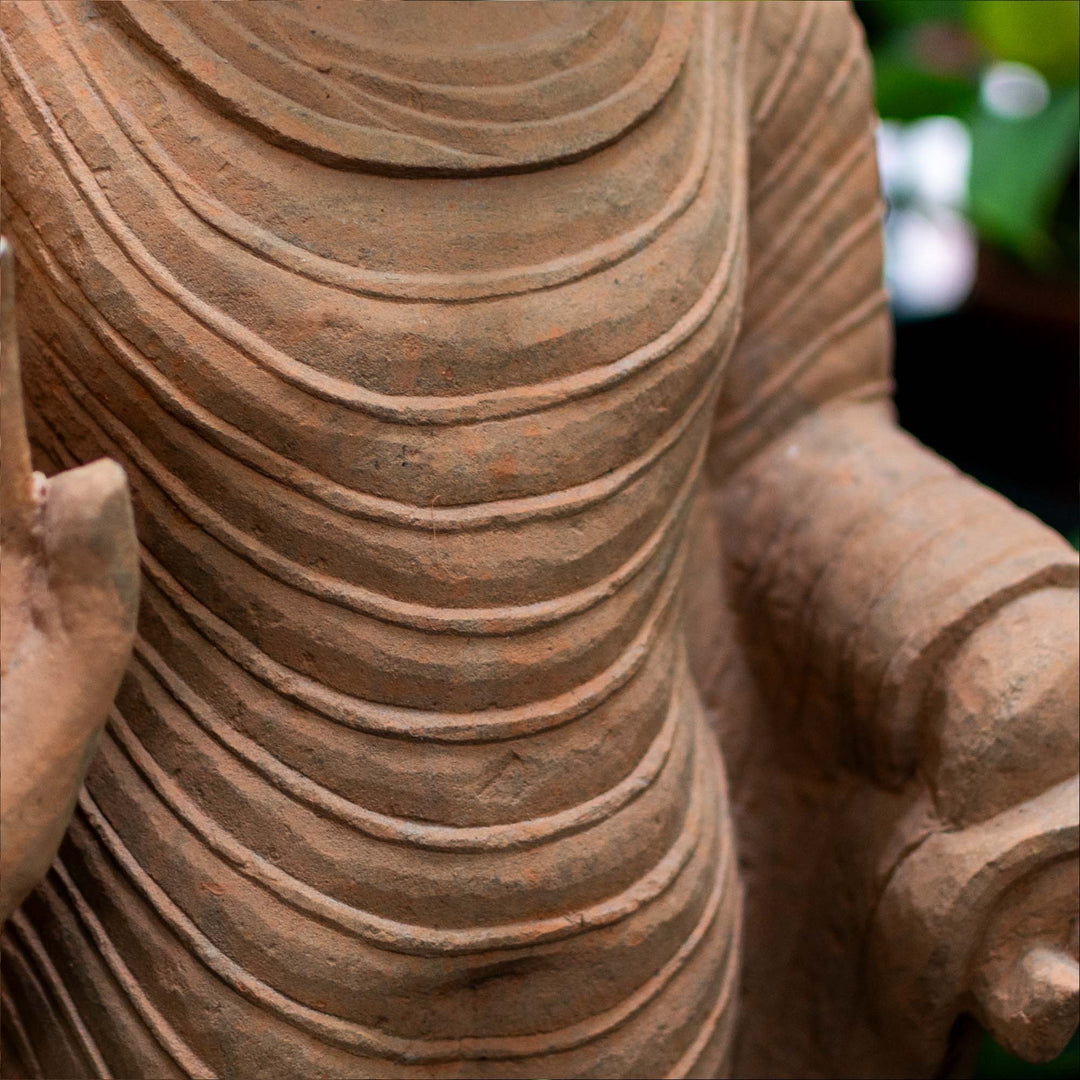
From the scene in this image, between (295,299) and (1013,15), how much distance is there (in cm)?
240

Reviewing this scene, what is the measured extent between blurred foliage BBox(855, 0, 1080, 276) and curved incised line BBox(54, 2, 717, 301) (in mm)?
2106

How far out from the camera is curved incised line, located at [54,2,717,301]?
3.76ft

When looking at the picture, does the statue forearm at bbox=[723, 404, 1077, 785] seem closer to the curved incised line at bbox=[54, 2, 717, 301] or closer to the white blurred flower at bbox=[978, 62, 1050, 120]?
the curved incised line at bbox=[54, 2, 717, 301]

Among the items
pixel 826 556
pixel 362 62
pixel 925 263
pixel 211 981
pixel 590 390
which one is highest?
pixel 362 62

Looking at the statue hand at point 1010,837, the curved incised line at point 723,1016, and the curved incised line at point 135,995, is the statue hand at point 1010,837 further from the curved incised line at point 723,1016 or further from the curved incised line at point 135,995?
the curved incised line at point 135,995

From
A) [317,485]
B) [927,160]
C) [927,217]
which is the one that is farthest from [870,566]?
[927,160]

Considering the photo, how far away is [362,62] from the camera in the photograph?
1182 millimetres

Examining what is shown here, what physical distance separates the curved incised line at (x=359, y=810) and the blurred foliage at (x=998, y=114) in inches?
87.9

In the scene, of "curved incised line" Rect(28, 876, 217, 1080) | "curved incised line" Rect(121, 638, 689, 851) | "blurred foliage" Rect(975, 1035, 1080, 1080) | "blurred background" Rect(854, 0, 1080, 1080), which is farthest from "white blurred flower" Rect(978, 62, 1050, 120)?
"curved incised line" Rect(28, 876, 217, 1080)

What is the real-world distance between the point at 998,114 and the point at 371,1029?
2.59 metres

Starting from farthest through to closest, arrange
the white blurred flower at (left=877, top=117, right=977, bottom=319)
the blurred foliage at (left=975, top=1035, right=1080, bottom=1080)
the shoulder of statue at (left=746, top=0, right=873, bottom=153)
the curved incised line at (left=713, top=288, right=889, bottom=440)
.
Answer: the white blurred flower at (left=877, top=117, right=977, bottom=319) → the blurred foliage at (left=975, top=1035, right=1080, bottom=1080) → the curved incised line at (left=713, top=288, right=889, bottom=440) → the shoulder of statue at (left=746, top=0, right=873, bottom=153)

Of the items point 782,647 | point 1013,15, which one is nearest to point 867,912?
point 782,647

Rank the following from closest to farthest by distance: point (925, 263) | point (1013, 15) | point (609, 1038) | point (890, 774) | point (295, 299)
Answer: point (295, 299) → point (609, 1038) → point (890, 774) → point (1013, 15) → point (925, 263)

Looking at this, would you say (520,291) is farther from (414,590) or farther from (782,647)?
(782,647)
